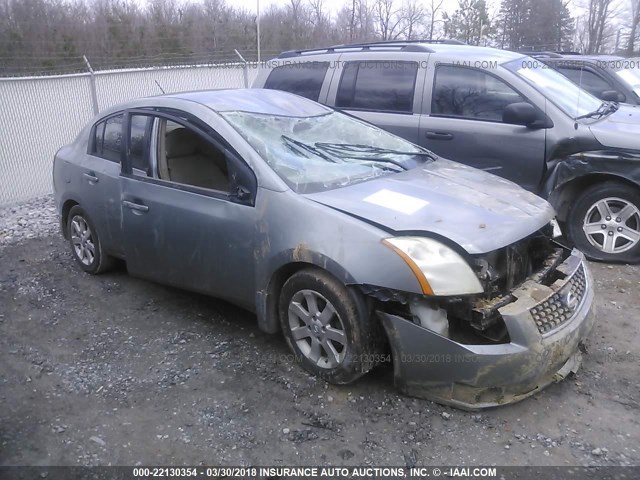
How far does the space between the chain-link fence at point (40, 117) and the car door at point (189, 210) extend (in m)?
4.90

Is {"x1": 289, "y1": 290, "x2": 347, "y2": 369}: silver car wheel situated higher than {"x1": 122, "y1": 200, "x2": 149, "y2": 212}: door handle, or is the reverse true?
{"x1": 122, "y1": 200, "x2": 149, "y2": 212}: door handle

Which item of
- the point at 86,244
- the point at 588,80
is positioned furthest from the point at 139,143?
the point at 588,80

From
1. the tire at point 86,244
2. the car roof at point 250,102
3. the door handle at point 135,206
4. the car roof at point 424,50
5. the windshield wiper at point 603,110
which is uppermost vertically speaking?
the car roof at point 424,50

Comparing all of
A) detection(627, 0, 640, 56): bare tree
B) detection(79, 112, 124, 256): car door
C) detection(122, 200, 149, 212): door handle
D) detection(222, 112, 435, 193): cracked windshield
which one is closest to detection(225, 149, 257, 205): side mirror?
detection(222, 112, 435, 193): cracked windshield

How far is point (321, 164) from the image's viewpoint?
3662mm

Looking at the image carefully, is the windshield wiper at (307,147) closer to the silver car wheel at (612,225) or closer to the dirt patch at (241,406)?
the dirt patch at (241,406)

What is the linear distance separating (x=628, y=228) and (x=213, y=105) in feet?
12.0

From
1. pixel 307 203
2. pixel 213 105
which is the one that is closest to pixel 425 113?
pixel 213 105

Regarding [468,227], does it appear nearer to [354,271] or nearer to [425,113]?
[354,271]

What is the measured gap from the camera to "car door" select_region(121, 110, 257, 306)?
11.6ft

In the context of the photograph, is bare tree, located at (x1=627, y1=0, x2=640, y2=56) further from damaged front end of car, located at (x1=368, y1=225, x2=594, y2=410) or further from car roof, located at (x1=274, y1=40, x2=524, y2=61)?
damaged front end of car, located at (x1=368, y1=225, x2=594, y2=410)

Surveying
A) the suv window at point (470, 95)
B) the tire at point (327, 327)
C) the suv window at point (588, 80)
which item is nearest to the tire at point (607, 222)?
the suv window at point (470, 95)

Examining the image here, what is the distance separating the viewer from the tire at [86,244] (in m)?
4.88

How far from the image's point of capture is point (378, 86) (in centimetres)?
597
